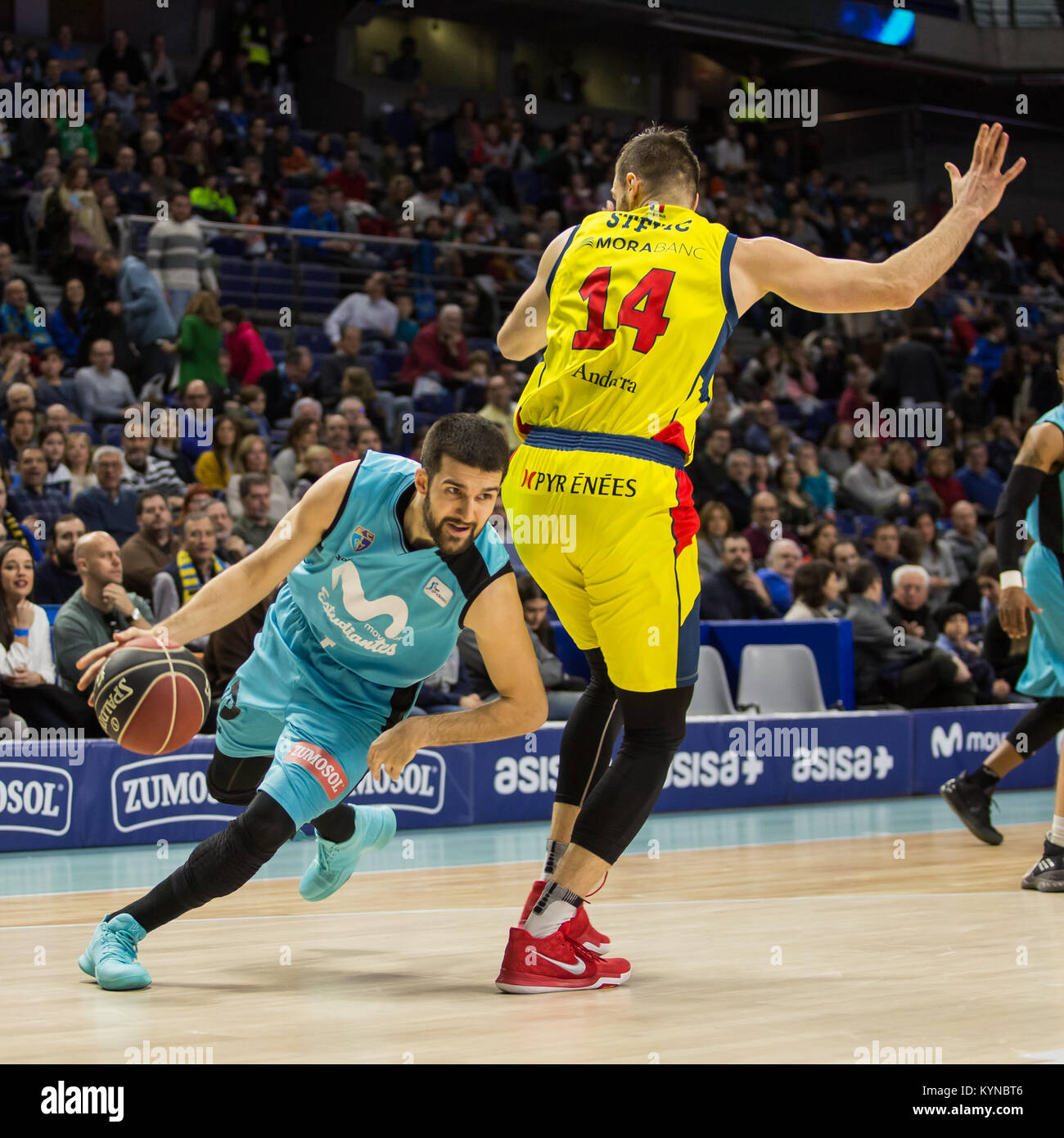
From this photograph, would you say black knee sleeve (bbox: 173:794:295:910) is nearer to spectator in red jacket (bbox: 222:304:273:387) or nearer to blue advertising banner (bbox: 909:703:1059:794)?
blue advertising banner (bbox: 909:703:1059:794)

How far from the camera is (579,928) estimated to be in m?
3.90

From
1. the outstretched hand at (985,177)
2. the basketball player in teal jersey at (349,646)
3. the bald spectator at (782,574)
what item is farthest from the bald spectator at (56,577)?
the outstretched hand at (985,177)

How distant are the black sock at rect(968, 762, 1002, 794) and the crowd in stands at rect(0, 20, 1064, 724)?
8.09ft

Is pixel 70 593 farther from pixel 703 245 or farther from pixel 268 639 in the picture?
pixel 703 245

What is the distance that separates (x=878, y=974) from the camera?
384 centimetres

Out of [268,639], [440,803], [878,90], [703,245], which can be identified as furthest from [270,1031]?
[878,90]

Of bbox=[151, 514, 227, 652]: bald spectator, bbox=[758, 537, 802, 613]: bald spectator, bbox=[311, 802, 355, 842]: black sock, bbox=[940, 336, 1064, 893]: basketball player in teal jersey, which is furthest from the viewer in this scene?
bbox=[758, 537, 802, 613]: bald spectator

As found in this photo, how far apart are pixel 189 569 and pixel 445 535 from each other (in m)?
4.79

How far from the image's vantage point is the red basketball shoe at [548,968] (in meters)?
3.69

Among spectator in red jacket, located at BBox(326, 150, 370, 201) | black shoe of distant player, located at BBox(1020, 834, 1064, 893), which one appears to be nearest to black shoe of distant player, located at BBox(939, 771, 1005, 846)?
black shoe of distant player, located at BBox(1020, 834, 1064, 893)

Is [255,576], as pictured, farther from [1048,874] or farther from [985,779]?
[985,779]

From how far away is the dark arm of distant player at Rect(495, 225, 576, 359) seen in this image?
409 cm

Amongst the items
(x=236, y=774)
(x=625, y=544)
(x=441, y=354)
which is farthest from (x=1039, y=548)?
(x=441, y=354)

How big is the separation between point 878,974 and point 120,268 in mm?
9256
